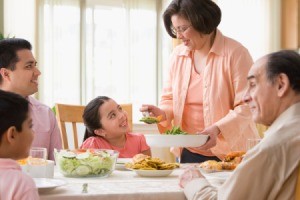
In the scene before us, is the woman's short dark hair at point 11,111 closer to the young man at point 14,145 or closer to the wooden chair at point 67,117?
the young man at point 14,145

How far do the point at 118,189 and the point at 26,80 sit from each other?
1192mm

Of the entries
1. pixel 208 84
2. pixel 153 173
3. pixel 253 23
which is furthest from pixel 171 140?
pixel 253 23

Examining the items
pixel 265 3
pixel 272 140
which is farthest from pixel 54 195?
pixel 265 3

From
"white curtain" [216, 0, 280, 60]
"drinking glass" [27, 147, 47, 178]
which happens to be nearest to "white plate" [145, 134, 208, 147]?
"drinking glass" [27, 147, 47, 178]

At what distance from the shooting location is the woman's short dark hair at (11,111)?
131cm

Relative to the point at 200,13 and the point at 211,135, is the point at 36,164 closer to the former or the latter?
the point at 211,135

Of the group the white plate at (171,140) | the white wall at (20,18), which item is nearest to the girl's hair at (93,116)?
the white plate at (171,140)

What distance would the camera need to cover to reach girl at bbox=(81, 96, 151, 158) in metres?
2.85

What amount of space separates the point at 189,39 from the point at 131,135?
738 mm

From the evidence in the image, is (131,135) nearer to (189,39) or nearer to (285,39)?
(189,39)

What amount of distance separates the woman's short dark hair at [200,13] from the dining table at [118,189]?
3.17ft

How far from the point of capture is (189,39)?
2.58 m

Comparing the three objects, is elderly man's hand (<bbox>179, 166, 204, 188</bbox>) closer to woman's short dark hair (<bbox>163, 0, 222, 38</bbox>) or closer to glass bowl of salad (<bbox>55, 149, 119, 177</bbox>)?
glass bowl of salad (<bbox>55, 149, 119, 177</bbox>)

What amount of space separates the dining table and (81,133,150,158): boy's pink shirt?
917 mm
